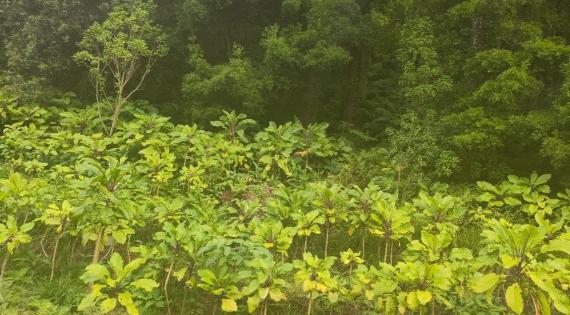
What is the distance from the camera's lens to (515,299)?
4547 millimetres

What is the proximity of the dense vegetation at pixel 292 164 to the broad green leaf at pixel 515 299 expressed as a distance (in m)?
A: 0.01

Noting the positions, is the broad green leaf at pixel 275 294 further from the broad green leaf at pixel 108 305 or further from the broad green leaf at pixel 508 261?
the broad green leaf at pixel 508 261

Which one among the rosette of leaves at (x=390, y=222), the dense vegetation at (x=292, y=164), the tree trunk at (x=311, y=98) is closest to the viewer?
the dense vegetation at (x=292, y=164)

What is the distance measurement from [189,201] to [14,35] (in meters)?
8.07

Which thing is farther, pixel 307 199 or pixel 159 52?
pixel 159 52

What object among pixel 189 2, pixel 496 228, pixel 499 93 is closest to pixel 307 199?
pixel 496 228

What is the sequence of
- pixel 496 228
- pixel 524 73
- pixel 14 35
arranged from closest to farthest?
pixel 496 228
pixel 524 73
pixel 14 35

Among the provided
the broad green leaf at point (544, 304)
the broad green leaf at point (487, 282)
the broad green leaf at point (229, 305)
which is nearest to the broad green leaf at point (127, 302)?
the broad green leaf at point (229, 305)

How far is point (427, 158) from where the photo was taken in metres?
9.41

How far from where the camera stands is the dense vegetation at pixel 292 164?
553 cm

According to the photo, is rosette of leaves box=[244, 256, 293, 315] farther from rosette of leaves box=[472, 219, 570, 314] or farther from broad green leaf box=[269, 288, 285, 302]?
rosette of leaves box=[472, 219, 570, 314]

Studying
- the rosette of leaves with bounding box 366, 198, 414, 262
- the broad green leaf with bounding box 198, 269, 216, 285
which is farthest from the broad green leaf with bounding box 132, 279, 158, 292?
the rosette of leaves with bounding box 366, 198, 414, 262

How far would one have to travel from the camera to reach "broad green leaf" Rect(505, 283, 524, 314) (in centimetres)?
452

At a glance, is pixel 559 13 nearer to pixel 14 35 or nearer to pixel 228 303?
pixel 228 303
